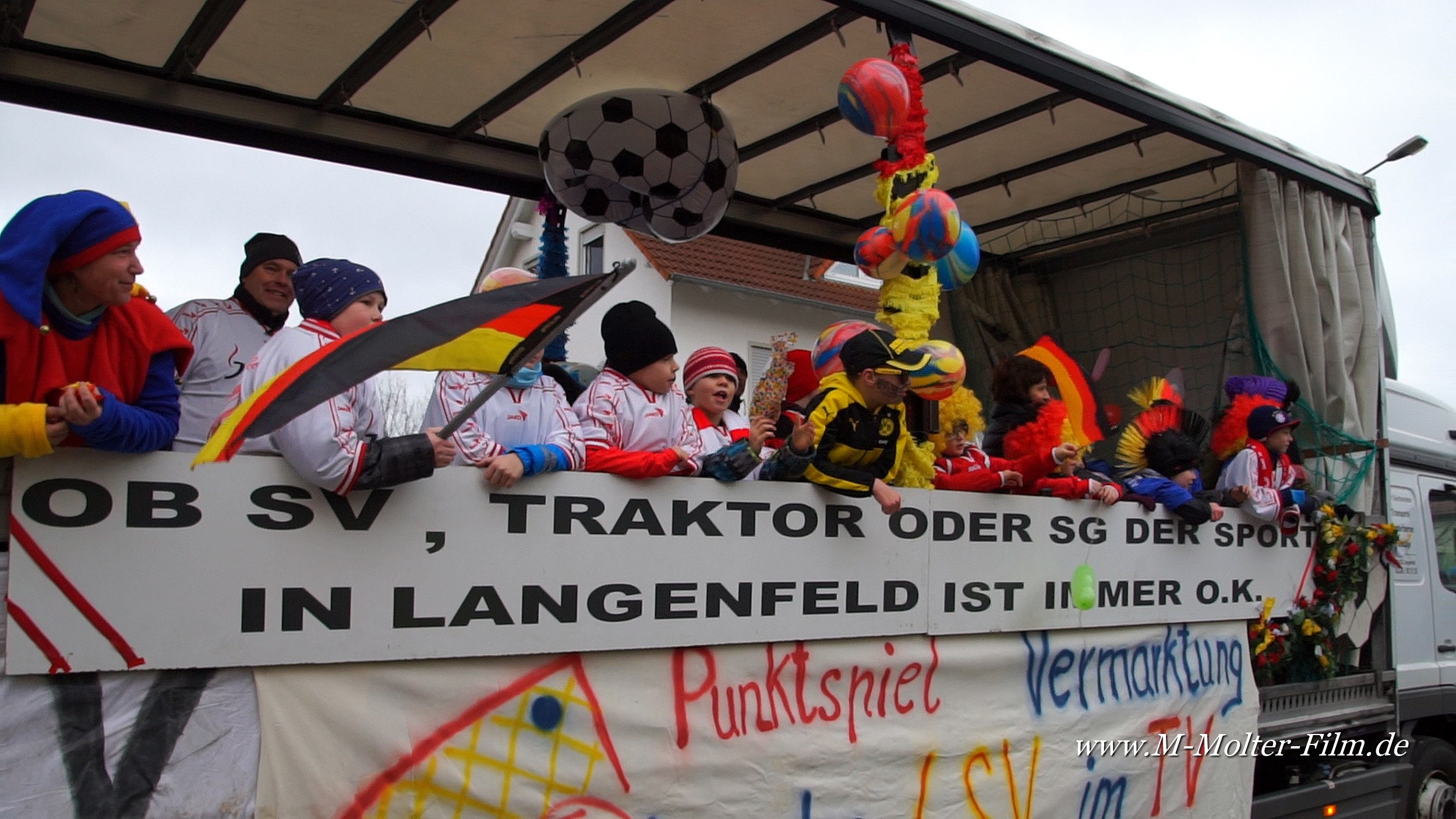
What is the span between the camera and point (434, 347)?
2.06 metres

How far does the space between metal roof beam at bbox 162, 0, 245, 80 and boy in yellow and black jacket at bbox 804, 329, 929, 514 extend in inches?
102

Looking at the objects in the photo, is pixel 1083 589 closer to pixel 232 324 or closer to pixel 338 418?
pixel 338 418

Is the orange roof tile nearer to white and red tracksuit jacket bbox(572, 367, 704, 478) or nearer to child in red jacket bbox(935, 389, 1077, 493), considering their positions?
child in red jacket bbox(935, 389, 1077, 493)

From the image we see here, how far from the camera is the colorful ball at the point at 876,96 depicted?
3.73 m

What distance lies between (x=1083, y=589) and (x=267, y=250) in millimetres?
2984

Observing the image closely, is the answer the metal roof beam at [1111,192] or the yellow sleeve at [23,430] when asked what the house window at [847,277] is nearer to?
the metal roof beam at [1111,192]

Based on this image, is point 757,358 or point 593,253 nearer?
point 757,358

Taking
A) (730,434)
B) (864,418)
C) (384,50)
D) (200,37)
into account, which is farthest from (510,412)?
(200,37)

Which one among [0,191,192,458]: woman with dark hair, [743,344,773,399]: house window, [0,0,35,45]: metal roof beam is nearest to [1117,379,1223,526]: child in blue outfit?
[0,191,192,458]: woman with dark hair

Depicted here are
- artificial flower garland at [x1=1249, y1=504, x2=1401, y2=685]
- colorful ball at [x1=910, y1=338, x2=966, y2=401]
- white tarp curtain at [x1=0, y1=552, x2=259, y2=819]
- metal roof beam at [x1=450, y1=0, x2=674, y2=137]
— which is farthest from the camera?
artificial flower garland at [x1=1249, y1=504, x2=1401, y2=685]

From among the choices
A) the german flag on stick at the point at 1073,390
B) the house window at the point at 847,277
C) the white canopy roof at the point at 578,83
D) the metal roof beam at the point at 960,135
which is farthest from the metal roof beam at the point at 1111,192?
the house window at the point at 847,277

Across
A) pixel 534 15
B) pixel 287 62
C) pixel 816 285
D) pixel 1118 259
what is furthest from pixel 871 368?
pixel 816 285

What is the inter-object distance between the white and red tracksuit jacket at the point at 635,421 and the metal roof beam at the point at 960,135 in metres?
2.27

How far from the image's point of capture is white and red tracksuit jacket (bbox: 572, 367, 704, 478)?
9.90 feet
